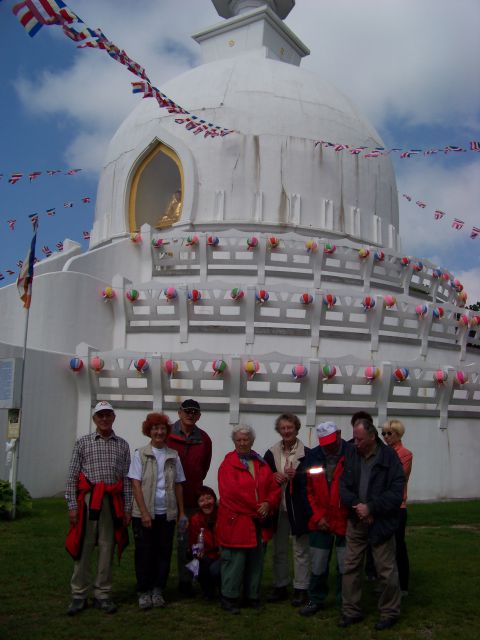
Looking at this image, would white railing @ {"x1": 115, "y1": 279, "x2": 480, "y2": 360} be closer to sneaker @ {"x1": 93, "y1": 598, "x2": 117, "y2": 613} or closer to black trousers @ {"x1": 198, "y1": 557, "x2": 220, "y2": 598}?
black trousers @ {"x1": 198, "y1": 557, "x2": 220, "y2": 598}

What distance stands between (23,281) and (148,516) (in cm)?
596

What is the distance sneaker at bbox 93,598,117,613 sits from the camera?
515 centimetres

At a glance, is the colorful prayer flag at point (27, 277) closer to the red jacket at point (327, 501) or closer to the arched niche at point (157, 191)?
the red jacket at point (327, 501)

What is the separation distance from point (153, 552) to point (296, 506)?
3.98 feet

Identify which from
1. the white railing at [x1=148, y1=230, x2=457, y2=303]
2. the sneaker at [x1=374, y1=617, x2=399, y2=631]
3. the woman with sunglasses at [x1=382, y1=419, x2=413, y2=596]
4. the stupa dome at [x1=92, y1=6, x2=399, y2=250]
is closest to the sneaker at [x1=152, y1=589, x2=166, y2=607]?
the sneaker at [x1=374, y1=617, x2=399, y2=631]

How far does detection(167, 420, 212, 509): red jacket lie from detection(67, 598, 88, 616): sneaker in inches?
46.6

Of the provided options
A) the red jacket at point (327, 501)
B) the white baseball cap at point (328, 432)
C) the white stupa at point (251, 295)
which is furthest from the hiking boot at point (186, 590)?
the white stupa at point (251, 295)

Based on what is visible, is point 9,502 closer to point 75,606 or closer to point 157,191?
point 75,606

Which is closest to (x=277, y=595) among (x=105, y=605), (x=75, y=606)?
(x=105, y=605)

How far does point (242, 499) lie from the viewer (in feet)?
17.4

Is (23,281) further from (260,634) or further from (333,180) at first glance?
(333,180)

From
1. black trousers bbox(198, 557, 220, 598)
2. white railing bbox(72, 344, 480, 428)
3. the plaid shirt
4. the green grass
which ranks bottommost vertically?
the green grass

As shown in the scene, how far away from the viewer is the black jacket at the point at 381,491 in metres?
4.84

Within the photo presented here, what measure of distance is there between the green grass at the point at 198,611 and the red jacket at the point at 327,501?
2.33ft
